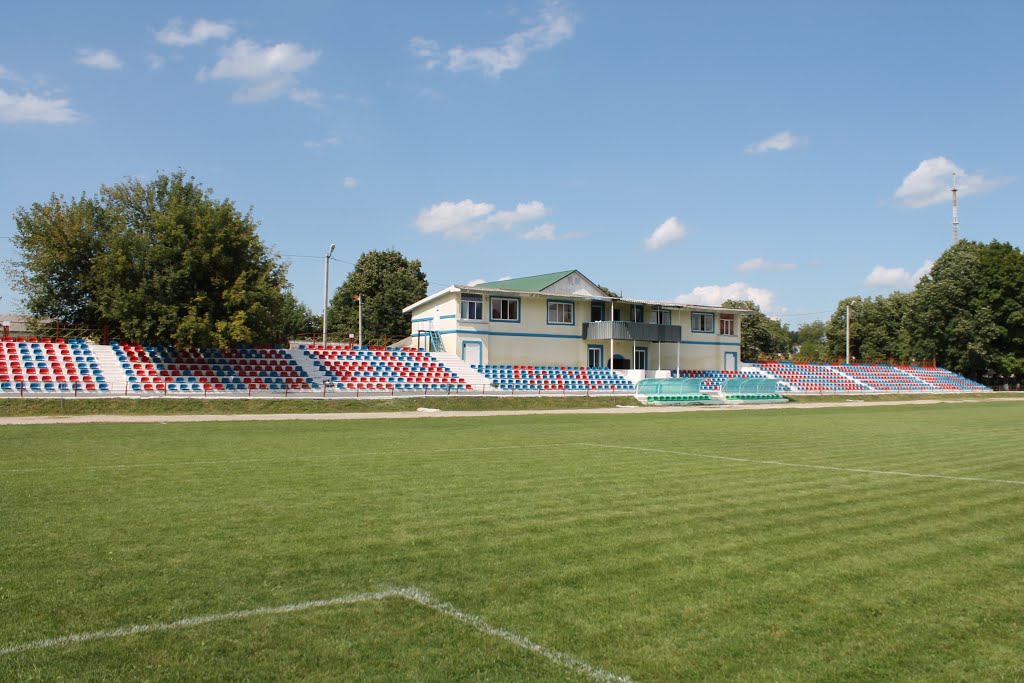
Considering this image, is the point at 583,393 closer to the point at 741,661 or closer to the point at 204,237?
the point at 204,237

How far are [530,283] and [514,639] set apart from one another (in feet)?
165

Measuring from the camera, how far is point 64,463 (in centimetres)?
1322

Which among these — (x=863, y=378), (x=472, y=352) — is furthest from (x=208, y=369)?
(x=863, y=378)

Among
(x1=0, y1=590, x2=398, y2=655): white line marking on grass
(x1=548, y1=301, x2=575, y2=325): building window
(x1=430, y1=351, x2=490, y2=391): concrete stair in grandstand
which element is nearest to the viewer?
(x1=0, y1=590, x2=398, y2=655): white line marking on grass

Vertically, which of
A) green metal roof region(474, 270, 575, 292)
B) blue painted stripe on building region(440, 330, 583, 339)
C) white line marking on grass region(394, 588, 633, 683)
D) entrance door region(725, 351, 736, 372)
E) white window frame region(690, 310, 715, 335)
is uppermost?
green metal roof region(474, 270, 575, 292)

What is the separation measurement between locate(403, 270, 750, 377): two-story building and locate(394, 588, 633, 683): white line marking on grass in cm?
4245

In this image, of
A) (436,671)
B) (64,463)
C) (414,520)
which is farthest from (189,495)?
(436,671)

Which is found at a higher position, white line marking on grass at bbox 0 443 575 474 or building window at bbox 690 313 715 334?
building window at bbox 690 313 715 334

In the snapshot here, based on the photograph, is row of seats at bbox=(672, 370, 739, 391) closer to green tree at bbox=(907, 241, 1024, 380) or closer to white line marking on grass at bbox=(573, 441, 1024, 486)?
green tree at bbox=(907, 241, 1024, 380)

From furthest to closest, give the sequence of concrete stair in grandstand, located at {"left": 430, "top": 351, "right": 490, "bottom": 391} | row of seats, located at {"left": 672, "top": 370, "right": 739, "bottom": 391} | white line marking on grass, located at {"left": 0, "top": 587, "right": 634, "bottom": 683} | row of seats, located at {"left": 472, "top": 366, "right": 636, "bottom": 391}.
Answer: row of seats, located at {"left": 672, "top": 370, "right": 739, "bottom": 391}
row of seats, located at {"left": 472, "top": 366, "right": 636, "bottom": 391}
concrete stair in grandstand, located at {"left": 430, "top": 351, "right": 490, "bottom": 391}
white line marking on grass, located at {"left": 0, "top": 587, "right": 634, "bottom": 683}

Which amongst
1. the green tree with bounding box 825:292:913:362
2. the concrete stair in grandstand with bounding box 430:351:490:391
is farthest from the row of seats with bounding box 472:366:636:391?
the green tree with bounding box 825:292:913:362

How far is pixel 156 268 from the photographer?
115 ft

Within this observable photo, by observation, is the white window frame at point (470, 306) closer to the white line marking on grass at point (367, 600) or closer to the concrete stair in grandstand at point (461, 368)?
the concrete stair in grandstand at point (461, 368)

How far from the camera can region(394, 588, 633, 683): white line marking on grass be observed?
4191 millimetres
